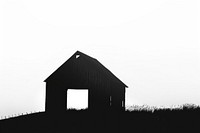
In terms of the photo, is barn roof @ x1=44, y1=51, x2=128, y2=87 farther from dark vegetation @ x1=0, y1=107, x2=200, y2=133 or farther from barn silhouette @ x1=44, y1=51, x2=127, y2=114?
dark vegetation @ x1=0, y1=107, x2=200, y2=133

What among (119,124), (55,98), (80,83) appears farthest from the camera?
(55,98)

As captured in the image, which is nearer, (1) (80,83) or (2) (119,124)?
(2) (119,124)

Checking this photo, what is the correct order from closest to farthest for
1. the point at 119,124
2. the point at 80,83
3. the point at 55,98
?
1. the point at 119,124
2. the point at 80,83
3. the point at 55,98

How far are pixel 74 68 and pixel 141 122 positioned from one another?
1029 cm

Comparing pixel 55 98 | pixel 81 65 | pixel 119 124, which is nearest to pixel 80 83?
pixel 81 65

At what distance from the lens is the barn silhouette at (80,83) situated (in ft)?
75.8

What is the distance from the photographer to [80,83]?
23.2 m

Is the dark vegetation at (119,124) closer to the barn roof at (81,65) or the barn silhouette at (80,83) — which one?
the barn silhouette at (80,83)

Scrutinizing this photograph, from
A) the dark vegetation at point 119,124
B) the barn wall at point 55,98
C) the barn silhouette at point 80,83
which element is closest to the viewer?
the dark vegetation at point 119,124

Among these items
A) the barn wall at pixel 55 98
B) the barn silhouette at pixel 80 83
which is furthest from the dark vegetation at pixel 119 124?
the barn wall at pixel 55 98

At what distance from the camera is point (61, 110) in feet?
76.2

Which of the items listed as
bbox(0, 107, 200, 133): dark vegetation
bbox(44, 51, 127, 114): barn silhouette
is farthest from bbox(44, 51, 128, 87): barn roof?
bbox(0, 107, 200, 133): dark vegetation

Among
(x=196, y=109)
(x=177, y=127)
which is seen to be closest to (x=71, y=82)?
(x=196, y=109)

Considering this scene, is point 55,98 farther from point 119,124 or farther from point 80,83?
point 119,124
